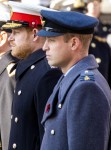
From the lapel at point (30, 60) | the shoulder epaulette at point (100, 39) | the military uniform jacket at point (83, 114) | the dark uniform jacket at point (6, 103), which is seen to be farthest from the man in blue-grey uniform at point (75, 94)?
the shoulder epaulette at point (100, 39)

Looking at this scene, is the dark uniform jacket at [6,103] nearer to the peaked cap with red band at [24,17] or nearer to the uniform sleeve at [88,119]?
the peaked cap with red band at [24,17]

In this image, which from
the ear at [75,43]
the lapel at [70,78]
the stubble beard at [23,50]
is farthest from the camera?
the stubble beard at [23,50]

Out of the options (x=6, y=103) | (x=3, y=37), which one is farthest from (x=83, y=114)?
(x=3, y=37)

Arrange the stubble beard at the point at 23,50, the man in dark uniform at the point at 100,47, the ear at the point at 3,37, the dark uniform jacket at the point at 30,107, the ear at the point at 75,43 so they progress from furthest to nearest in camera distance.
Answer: the man in dark uniform at the point at 100,47, the ear at the point at 3,37, the stubble beard at the point at 23,50, the dark uniform jacket at the point at 30,107, the ear at the point at 75,43

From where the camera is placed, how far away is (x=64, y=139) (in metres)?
3.43

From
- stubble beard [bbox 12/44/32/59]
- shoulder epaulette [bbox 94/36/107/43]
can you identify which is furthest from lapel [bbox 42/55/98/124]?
shoulder epaulette [bbox 94/36/107/43]

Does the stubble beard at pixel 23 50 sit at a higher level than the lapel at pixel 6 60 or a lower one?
higher

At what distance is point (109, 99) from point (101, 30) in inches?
173

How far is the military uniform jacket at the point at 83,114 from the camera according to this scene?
327 cm

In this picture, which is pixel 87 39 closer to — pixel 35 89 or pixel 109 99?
pixel 109 99

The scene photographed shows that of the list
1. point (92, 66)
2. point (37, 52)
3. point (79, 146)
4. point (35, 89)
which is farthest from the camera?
point (37, 52)

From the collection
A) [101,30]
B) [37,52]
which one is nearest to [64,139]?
[37,52]

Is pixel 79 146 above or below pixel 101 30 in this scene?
above

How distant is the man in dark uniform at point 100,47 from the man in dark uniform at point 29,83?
226 centimetres
